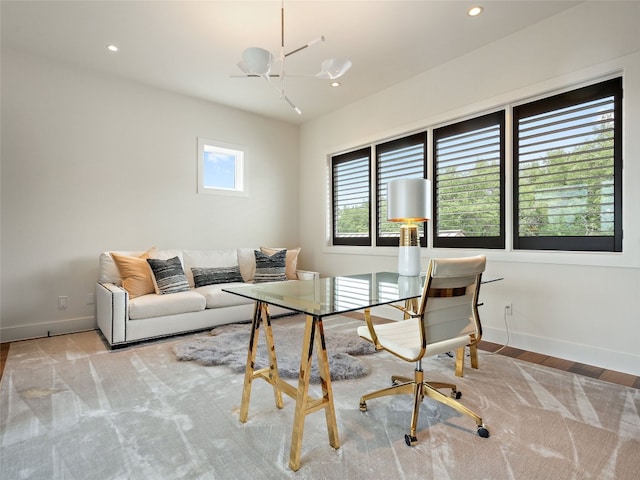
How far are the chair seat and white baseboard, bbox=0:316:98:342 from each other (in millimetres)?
3345

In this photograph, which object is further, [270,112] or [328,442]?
[270,112]

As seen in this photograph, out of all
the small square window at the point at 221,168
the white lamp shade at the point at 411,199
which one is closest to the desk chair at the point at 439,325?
the white lamp shade at the point at 411,199

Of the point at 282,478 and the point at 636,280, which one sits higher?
the point at 636,280

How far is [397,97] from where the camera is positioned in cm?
410

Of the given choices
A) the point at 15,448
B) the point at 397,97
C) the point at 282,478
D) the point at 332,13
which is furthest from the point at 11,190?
the point at 397,97

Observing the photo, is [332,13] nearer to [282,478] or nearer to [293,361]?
[293,361]

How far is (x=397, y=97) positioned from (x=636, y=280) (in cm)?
293

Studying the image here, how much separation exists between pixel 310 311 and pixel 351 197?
143 inches

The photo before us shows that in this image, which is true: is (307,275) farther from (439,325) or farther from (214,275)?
(439,325)

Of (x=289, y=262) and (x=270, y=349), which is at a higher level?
(x=289, y=262)

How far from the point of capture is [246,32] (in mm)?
3041

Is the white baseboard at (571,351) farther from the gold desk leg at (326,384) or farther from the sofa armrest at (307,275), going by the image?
the gold desk leg at (326,384)

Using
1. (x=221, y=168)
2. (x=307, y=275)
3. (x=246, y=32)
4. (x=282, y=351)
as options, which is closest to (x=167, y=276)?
(x=282, y=351)

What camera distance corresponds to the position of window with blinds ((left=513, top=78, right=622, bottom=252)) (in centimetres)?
261
